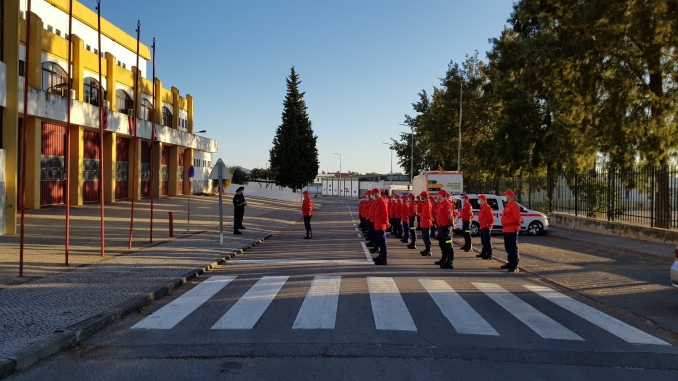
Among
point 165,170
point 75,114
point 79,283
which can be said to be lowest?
point 79,283

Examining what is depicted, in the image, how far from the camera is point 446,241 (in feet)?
44.5

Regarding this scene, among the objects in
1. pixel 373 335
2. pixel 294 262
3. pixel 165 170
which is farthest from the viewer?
pixel 165 170

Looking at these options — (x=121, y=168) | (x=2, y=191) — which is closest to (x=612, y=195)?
(x=2, y=191)

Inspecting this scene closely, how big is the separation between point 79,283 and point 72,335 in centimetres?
383

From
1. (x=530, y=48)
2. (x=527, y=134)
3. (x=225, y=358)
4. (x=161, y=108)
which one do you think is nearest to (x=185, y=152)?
(x=161, y=108)

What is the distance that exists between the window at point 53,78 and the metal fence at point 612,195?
2511 cm

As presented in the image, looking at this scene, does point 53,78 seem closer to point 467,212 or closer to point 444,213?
point 467,212

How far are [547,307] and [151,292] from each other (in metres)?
6.45

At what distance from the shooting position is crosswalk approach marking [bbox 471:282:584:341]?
23.7 feet

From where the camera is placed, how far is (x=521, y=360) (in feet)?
19.8

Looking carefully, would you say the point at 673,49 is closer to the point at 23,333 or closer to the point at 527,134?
the point at 527,134

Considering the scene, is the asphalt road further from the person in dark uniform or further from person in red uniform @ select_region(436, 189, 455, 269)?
the person in dark uniform

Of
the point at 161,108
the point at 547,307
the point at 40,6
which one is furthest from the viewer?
the point at 161,108

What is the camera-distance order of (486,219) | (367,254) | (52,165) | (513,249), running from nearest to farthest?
A: 1. (513,249)
2. (486,219)
3. (367,254)
4. (52,165)
